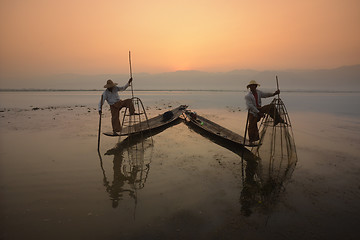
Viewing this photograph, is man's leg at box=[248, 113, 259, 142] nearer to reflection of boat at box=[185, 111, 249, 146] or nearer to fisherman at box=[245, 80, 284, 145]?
fisherman at box=[245, 80, 284, 145]

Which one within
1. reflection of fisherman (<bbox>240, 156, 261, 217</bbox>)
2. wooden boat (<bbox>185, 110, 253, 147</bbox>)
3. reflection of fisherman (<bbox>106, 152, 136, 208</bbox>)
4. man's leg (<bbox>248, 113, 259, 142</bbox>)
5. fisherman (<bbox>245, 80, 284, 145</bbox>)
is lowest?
reflection of fisherman (<bbox>240, 156, 261, 217</bbox>)

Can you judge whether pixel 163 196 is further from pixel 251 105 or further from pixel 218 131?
pixel 218 131

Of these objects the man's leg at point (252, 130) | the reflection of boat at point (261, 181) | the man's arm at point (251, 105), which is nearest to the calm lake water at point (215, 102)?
the man's leg at point (252, 130)

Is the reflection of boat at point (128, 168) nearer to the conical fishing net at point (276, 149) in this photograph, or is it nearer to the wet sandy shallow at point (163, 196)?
the wet sandy shallow at point (163, 196)

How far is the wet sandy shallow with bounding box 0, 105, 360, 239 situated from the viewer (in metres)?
3.05

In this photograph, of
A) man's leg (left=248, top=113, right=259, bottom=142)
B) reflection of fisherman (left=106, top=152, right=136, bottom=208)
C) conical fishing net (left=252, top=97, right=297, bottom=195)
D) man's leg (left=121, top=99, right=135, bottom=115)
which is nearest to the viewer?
reflection of fisherman (left=106, top=152, right=136, bottom=208)

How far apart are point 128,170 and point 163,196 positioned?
1671 millimetres

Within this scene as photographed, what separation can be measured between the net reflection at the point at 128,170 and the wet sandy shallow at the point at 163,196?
3cm

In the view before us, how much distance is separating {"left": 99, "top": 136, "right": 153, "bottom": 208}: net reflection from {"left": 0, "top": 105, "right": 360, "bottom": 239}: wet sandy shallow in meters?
0.03

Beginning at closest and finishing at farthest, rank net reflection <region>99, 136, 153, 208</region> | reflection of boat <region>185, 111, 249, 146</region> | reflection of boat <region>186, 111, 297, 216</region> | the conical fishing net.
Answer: reflection of boat <region>186, 111, 297, 216</region>, net reflection <region>99, 136, 153, 208</region>, the conical fishing net, reflection of boat <region>185, 111, 249, 146</region>

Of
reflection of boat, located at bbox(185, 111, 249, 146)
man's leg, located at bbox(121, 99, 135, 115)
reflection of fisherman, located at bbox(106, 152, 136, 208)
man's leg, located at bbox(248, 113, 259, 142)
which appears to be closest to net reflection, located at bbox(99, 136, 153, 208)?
reflection of fisherman, located at bbox(106, 152, 136, 208)

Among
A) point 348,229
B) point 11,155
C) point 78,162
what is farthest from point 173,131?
point 348,229

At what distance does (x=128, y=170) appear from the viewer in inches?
209

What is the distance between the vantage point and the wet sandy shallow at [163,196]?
120 inches
